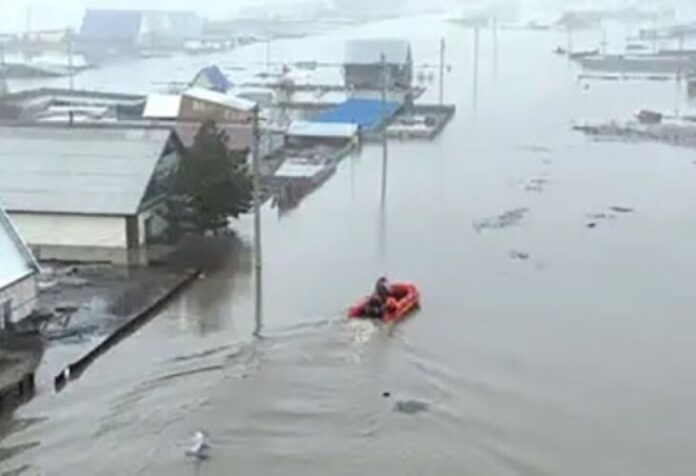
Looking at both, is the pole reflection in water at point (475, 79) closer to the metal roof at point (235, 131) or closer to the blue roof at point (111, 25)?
the metal roof at point (235, 131)

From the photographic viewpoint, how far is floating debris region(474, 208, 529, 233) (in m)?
6.03

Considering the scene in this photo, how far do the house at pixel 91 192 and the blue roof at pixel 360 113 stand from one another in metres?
4.08

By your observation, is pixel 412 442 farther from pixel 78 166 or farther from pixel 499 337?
pixel 78 166

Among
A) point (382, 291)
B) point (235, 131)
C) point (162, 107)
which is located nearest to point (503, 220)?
point (382, 291)

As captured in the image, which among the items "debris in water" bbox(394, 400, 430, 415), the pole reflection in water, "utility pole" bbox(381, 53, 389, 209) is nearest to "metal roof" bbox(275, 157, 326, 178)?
"utility pole" bbox(381, 53, 389, 209)

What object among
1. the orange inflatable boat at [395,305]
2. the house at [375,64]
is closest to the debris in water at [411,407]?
the orange inflatable boat at [395,305]

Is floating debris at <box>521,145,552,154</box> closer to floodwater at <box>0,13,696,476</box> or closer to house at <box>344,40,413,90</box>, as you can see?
floodwater at <box>0,13,696,476</box>

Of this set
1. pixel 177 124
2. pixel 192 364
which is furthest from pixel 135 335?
pixel 177 124

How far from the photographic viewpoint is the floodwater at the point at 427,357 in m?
3.13

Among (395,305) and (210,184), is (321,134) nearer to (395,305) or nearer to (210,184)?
(210,184)

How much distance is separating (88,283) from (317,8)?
100 ft

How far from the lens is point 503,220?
6.21 m

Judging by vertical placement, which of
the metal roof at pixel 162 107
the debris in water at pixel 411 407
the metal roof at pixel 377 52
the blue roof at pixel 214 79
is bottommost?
the debris in water at pixel 411 407

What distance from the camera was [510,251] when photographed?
5469mm
